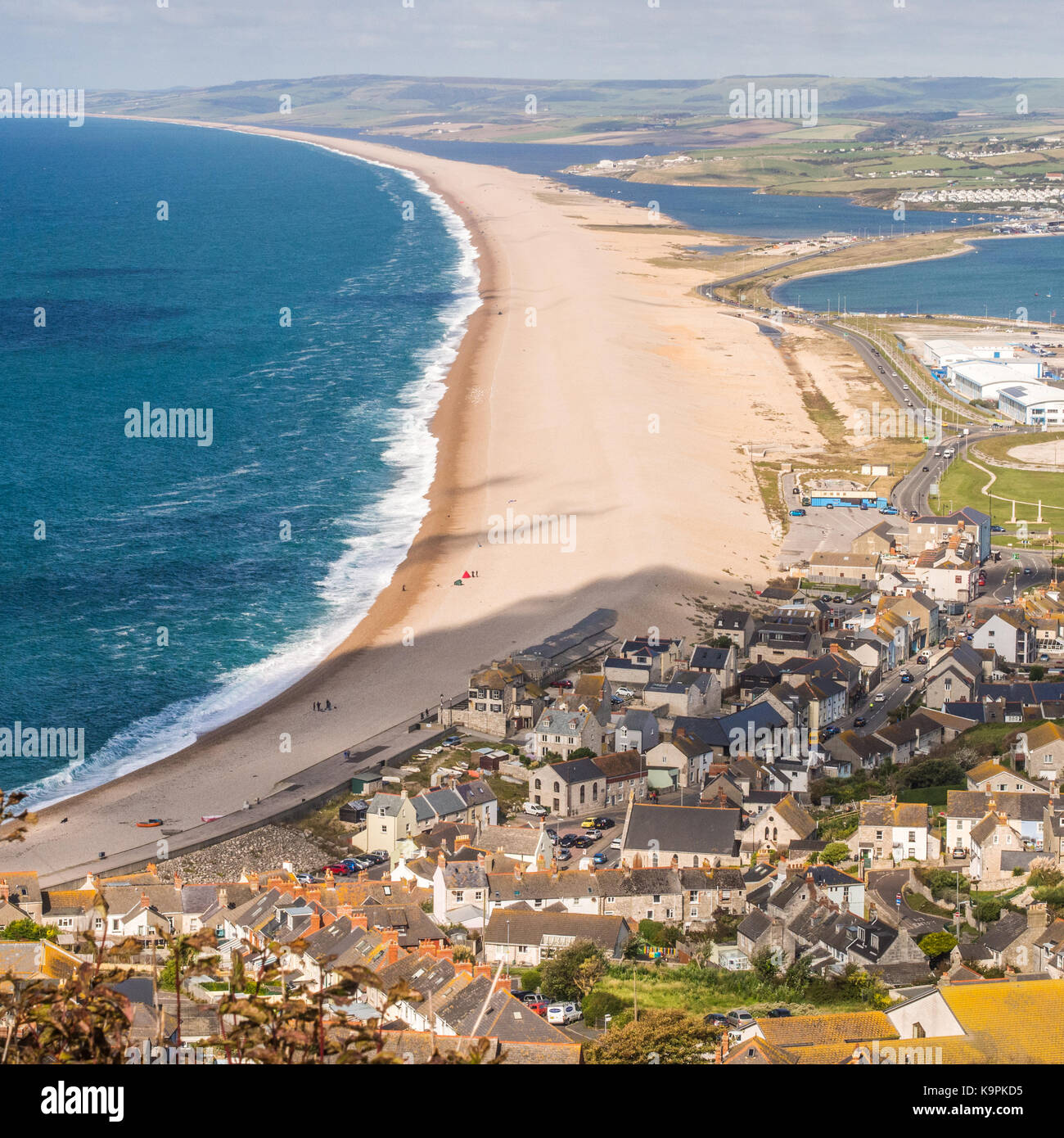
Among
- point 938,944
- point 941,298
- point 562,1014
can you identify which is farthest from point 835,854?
point 941,298

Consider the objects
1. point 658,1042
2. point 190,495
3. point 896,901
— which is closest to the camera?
point 658,1042

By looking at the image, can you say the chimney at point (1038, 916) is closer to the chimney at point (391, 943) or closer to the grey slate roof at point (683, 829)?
the grey slate roof at point (683, 829)

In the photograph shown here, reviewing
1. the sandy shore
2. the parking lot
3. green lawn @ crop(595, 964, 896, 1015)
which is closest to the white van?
green lawn @ crop(595, 964, 896, 1015)

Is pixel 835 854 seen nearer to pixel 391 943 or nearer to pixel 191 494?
pixel 391 943

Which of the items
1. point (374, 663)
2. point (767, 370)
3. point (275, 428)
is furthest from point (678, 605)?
point (767, 370)

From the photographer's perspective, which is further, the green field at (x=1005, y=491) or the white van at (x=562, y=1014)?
the green field at (x=1005, y=491)

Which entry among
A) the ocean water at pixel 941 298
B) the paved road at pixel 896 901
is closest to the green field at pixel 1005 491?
the paved road at pixel 896 901
